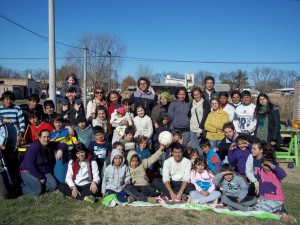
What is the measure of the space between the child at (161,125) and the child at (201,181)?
3.92 feet

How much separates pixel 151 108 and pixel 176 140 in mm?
1206

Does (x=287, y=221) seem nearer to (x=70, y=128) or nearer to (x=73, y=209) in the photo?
(x=73, y=209)

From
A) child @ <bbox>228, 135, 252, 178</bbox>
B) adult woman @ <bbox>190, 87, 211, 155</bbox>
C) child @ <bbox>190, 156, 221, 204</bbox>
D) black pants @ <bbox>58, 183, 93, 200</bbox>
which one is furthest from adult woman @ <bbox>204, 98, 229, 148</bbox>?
black pants @ <bbox>58, 183, 93, 200</bbox>

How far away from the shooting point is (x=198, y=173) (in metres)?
5.42

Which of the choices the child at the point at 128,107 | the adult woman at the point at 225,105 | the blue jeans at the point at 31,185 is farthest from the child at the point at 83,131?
the adult woman at the point at 225,105

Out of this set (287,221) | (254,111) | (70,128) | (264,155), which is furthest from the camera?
(254,111)

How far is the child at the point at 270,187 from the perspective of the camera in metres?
4.55

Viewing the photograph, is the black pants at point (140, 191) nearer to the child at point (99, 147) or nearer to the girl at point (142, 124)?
the child at point (99, 147)

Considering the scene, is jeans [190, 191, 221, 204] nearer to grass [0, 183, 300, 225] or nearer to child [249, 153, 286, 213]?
grass [0, 183, 300, 225]

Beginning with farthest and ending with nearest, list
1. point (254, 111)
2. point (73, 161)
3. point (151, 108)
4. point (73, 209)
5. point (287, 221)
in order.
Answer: point (151, 108)
point (254, 111)
point (73, 161)
point (73, 209)
point (287, 221)

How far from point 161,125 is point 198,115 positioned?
86 centimetres

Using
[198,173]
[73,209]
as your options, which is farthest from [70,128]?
[198,173]

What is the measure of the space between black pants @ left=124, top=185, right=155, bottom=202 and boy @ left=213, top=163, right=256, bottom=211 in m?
1.13

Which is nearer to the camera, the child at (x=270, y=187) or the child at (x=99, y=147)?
the child at (x=270, y=187)
